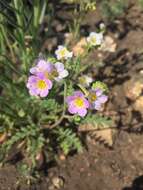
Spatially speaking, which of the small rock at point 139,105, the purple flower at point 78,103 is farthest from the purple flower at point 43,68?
the small rock at point 139,105

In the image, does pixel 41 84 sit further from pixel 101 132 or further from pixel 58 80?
pixel 101 132

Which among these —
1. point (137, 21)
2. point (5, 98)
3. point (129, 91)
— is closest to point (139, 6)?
point (137, 21)

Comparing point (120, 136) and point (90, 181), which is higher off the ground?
point (120, 136)

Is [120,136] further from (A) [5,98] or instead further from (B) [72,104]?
(B) [72,104]

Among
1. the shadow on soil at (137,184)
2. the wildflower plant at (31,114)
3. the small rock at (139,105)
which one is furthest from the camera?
the small rock at (139,105)

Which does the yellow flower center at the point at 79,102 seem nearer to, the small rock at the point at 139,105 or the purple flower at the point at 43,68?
the purple flower at the point at 43,68

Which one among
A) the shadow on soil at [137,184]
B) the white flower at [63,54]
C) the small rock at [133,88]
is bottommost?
the shadow on soil at [137,184]

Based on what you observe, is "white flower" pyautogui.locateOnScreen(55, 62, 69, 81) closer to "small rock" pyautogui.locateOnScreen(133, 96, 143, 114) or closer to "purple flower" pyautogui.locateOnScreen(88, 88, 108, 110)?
"purple flower" pyautogui.locateOnScreen(88, 88, 108, 110)

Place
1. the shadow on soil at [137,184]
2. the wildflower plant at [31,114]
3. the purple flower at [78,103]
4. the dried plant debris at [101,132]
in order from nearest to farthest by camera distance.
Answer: the purple flower at [78,103]
the wildflower plant at [31,114]
the shadow on soil at [137,184]
the dried plant debris at [101,132]
